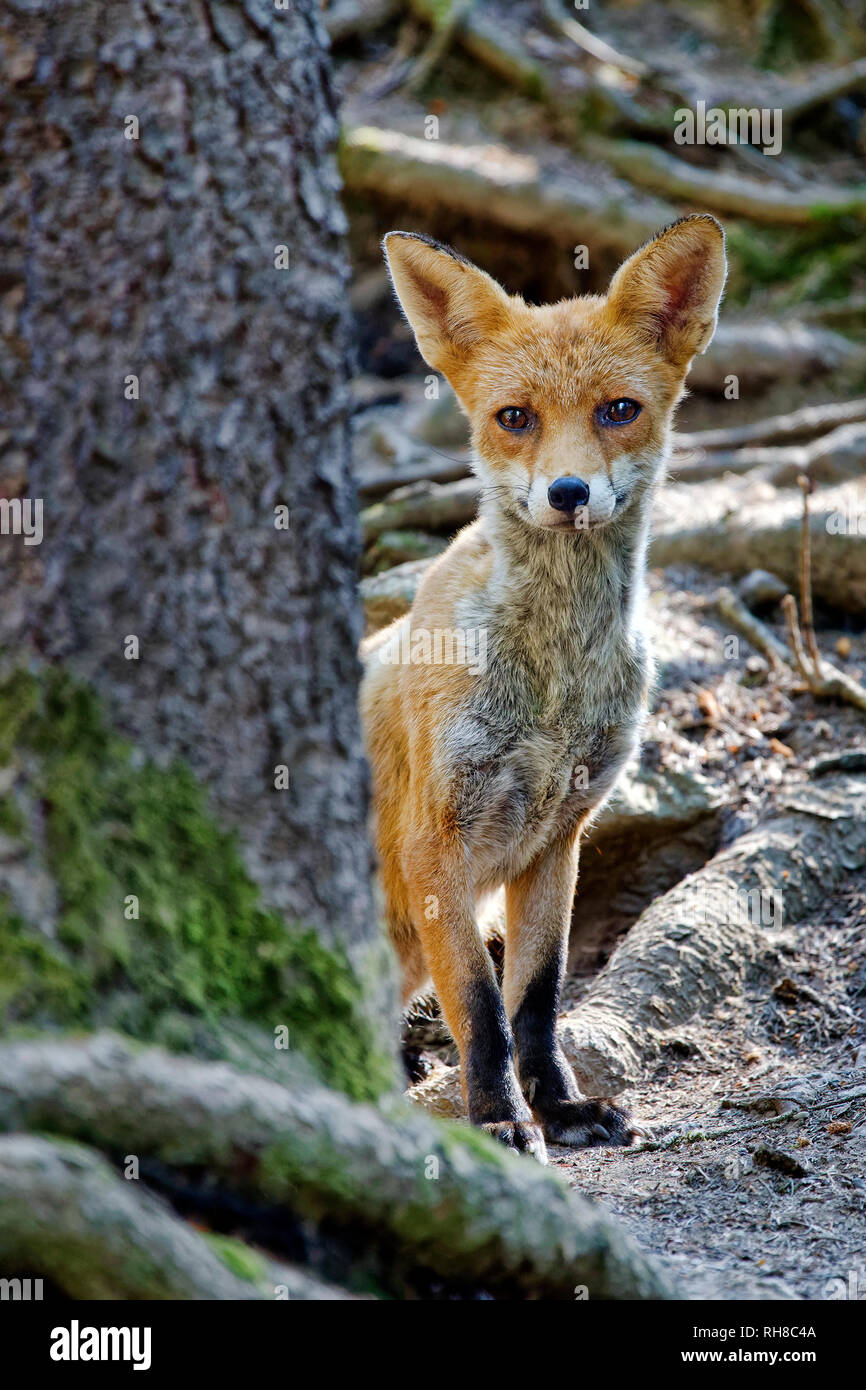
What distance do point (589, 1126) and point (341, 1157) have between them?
1.93m

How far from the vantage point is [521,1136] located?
3.30 m

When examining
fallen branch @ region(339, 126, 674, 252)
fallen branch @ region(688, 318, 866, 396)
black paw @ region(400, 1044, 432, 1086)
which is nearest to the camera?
black paw @ region(400, 1044, 432, 1086)

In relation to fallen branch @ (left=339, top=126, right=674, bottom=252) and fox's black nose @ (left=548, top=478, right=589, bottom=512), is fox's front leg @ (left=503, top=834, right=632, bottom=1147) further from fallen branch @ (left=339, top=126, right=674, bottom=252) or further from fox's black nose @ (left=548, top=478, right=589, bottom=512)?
fallen branch @ (left=339, top=126, right=674, bottom=252)

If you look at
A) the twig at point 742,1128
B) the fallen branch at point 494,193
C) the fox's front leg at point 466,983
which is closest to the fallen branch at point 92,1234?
the fox's front leg at point 466,983

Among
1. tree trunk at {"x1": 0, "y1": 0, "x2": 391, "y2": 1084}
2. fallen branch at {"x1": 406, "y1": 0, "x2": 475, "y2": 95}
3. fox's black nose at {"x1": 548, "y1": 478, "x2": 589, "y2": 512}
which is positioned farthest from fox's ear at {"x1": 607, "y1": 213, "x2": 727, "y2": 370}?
fallen branch at {"x1": 406, "y1": 0, "x2": 475, "y2": 95}

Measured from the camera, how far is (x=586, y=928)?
5.25 meters

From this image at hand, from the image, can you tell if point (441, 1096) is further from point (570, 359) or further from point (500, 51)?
point (500, 51)

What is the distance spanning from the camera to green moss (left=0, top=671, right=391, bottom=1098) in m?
1.91

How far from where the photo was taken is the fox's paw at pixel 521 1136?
129 inches

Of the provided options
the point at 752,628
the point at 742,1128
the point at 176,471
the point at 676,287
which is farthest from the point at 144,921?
the point at 752,628

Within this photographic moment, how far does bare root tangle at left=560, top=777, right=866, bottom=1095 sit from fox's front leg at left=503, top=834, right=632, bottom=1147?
20 cm

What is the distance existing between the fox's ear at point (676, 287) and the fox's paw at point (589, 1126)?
7.84 ft

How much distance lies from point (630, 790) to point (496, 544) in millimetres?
1472

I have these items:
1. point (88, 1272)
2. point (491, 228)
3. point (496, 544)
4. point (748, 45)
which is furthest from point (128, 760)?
point (748, 45)
